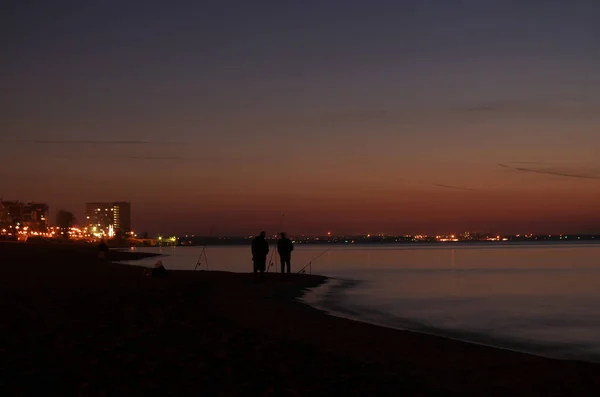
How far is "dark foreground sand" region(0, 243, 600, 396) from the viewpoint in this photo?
803 cm

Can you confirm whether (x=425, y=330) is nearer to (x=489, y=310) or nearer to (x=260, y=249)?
(x=489, y=310)

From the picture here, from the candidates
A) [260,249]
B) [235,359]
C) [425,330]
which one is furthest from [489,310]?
[235,359]

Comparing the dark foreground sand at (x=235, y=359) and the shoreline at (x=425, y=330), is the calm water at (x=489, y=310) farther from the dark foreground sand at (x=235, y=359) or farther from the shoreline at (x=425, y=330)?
the dark foreground sand at (x=235, y=359)

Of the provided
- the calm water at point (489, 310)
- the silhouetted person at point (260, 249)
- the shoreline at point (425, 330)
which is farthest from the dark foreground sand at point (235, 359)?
the silhouetted person at point (260, 249)

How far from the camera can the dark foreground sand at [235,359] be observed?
8.03 m

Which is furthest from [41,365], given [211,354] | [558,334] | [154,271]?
[154,271]

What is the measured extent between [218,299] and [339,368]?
11538mm

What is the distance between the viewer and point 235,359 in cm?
970

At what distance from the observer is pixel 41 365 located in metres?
8.72

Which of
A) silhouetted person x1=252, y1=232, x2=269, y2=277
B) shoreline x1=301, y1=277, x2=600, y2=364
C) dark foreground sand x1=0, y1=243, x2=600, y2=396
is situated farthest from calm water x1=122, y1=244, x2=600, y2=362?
dark foreground sand x1=0, y1=243, x2=600, y2=396

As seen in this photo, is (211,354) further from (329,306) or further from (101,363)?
(329,306)

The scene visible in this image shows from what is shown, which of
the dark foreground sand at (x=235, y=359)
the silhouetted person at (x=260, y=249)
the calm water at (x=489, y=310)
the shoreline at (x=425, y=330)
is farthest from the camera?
the silhouetted person at (x=260, y=249)

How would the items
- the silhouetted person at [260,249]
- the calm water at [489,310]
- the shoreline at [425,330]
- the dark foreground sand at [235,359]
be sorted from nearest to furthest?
the dark foreground sand at [235,359]
the shoreline at [425,330]
the calm water at [489,310]
the silhouetted person at [260,249]

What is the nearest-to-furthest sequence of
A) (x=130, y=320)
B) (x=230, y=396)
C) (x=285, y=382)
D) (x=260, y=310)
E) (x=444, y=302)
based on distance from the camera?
(x=230, y=396) < (x=285, y=382) < (x=130, y=320) < (x=260, y=310) < (x=444, y=302)
